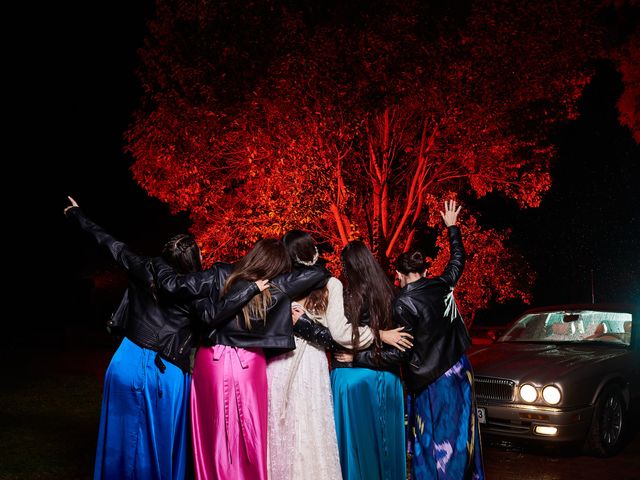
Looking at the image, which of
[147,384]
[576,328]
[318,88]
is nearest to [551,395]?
[576,328]

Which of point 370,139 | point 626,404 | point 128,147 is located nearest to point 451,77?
point 370,139

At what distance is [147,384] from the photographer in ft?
16.0

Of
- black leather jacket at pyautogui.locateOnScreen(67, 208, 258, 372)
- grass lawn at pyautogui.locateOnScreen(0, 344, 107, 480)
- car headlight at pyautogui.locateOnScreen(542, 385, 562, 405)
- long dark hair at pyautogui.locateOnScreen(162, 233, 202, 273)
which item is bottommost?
grass lawn at pyautogui.locateOnScreen(0, 344, 107, 480)

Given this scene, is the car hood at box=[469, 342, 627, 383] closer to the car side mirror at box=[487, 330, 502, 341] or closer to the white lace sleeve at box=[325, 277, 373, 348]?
the car side mirror at box=[487, 330, 502, 341]

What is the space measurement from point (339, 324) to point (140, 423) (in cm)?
149

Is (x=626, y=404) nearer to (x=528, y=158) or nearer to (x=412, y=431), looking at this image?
(x=412, y=431)

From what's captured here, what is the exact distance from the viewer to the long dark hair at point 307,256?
4852 millimetres

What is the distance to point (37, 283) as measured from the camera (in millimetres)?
43906

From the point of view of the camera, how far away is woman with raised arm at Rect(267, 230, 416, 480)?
15.7 feet

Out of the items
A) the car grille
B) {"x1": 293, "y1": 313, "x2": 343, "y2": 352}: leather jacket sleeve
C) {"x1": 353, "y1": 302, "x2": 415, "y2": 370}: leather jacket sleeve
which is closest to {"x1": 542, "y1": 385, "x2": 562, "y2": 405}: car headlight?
the car grille

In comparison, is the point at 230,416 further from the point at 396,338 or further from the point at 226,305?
the point at 396,338

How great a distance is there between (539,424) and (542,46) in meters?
8.66

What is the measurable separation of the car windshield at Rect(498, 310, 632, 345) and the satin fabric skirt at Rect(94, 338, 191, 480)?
5.12m

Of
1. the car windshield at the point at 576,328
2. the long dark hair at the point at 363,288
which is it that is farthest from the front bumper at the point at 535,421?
the long dark hair at the point at 363,288
